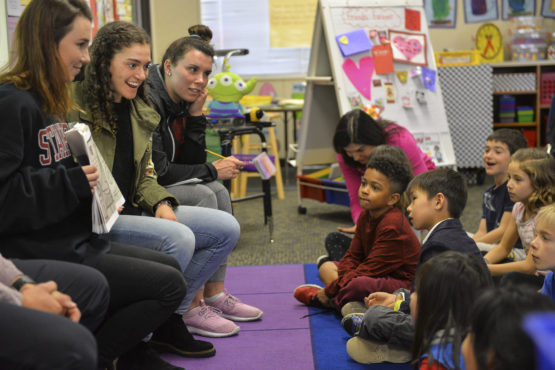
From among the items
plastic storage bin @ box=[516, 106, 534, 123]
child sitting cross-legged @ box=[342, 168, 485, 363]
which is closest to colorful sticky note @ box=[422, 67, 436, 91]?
plastic storage bin @ box=[516, 106, 534, 123]

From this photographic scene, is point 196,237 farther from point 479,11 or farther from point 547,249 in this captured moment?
point 479,11

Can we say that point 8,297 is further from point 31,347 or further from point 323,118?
point 323,118

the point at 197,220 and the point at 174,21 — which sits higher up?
the point at 174,21

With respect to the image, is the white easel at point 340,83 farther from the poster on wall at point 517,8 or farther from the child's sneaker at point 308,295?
the poster on wall at point 517,8

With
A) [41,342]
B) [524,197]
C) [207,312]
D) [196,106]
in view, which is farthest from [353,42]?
[41,342]

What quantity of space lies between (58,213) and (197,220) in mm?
719

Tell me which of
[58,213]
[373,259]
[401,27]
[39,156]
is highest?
[401,27]

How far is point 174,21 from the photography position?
5367mm

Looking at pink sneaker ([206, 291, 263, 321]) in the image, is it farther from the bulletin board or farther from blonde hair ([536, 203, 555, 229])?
the bulletin board

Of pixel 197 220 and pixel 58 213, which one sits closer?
pixel 58 213

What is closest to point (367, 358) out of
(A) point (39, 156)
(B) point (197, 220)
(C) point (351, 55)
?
(B) point (197, 220)

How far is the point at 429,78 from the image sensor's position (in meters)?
4.64

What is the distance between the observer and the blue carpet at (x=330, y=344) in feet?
6.99

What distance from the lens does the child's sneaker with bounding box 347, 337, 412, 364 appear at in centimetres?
212
